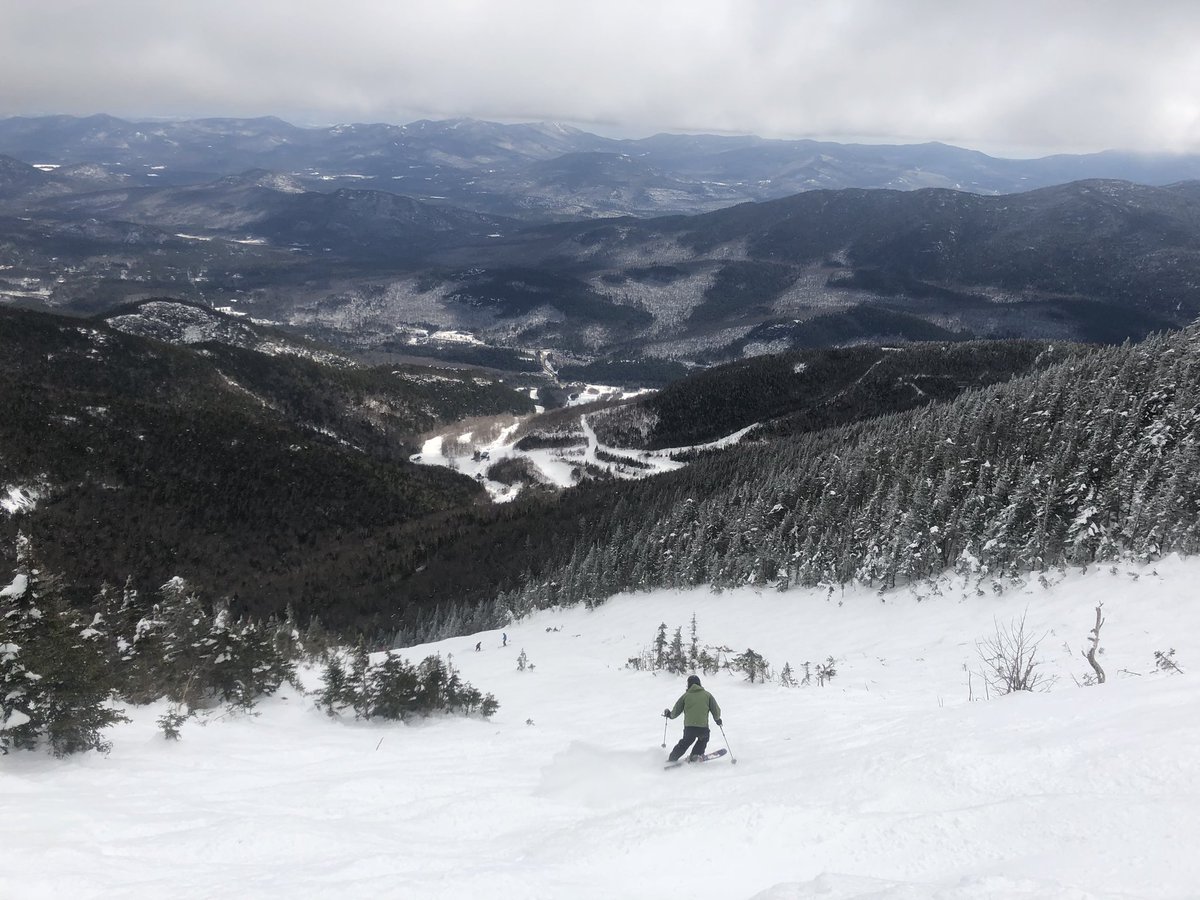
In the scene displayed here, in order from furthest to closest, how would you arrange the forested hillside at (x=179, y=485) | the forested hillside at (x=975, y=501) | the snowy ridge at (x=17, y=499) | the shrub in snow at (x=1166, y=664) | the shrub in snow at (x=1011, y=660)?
the forested hillside at (x=179, y=485), the snowy ridge at (x=17, y=499), the forested hillside at (x=975, y=501), the shrub in snow at (x=1011, y=660), the shrub in snow at (x=1166, y=664)

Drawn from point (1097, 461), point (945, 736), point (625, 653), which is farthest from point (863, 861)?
point (1097, 461)

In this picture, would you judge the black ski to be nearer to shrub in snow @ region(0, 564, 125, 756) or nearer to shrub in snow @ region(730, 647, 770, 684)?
shrub in snow @ region(730, 647, 770, 684)

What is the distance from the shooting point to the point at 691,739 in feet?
53.4

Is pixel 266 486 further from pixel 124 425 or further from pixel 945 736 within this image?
pixel 945 736

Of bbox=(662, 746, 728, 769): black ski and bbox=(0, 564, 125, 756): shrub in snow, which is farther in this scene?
bbox=(662, 746, 728, 769): black ski

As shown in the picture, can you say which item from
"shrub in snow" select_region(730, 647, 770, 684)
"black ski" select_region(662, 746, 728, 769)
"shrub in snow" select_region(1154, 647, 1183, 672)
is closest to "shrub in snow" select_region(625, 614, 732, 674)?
"shrub in snow" select_region(730, 647, 770, 684)

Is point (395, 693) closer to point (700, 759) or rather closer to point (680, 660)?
point (700, 759)

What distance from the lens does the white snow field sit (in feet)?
29.1

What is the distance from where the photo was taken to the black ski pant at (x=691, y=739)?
16156 millimetres

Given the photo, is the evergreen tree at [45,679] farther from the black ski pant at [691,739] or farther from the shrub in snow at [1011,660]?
the shrub in snow at [1011,660]

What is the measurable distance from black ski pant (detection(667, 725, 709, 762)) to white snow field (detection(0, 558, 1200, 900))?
413mm

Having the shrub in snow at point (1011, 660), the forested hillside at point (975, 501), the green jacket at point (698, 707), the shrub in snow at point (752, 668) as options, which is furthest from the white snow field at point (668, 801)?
the forested hillside at point (975, 501)

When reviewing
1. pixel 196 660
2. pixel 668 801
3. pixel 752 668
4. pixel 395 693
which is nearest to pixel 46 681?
pixel 196 660

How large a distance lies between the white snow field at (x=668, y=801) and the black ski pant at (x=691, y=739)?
413 mm
